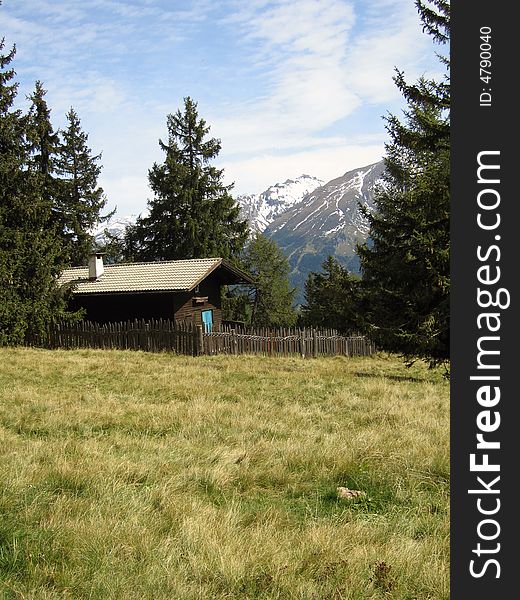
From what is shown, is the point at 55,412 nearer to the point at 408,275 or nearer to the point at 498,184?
the point at 498,184

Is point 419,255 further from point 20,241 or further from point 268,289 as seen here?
point 268,289

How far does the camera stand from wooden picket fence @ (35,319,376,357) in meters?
24.3

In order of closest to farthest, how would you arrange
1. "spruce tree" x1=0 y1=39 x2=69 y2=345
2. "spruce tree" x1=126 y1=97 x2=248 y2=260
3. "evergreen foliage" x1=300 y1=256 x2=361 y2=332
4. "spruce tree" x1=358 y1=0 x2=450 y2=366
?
"spruce tree" x1=358 y1=0 x2=450 y2=366, "evergreen foliage" x1=300 y1=256 x2=361 y2=332, "spruce tree" x1=0 y1=39 x2=69 y2=345, "spruce tree" x1=126 y1=97 x2=248 y2=260

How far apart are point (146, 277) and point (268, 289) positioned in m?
29.3

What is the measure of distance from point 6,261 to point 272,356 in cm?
1285

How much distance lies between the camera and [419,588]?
10.5 ft

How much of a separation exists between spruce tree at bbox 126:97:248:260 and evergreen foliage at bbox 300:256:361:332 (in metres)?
8.63

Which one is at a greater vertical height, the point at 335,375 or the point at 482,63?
the point at 482,63

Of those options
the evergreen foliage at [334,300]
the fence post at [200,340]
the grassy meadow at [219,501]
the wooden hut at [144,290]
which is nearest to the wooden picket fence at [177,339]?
the fence post at [200,340]

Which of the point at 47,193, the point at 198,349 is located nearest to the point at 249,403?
the point at 198,349

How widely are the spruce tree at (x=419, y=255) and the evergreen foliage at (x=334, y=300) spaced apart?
734 millimetres

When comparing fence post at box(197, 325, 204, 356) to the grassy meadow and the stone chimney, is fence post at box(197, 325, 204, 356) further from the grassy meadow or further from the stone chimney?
the grassy meadow

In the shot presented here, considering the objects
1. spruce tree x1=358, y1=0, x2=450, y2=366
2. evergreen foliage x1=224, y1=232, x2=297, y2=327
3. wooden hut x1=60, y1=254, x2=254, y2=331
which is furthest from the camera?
evergreen foliage x1=224, y1=232, x2=297, y2=327

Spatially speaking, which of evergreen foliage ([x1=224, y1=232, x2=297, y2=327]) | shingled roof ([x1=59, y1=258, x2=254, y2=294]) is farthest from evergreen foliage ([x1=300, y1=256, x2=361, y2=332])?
shingled roof ([x1=59, y1=258, x2=254, y2=294])
